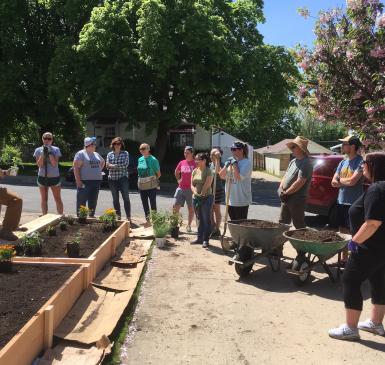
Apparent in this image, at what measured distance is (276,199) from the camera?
19375 mm

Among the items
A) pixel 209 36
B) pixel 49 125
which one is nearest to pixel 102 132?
pixel 49 125

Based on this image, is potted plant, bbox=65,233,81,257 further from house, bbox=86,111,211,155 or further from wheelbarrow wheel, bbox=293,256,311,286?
house, bbox=86,111,211,155

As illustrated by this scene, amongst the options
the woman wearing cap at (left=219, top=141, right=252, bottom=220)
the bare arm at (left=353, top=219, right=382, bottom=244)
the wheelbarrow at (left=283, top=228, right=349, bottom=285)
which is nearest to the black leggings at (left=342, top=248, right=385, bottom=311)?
the bare arm at (left=353, top=219, right=382, bottom=244)

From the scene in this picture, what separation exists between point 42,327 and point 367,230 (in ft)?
9.53

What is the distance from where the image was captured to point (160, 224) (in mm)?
8523

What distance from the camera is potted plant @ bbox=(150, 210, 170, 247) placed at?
834cm

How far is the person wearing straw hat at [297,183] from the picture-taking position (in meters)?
7.09

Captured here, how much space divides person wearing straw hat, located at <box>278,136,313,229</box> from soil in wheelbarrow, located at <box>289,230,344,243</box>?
776 mm

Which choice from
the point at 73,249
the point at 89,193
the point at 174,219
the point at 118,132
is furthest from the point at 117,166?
the point at 118,132

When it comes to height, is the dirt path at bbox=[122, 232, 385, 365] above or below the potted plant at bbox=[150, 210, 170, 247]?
below

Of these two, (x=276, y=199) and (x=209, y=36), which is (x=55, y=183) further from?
(x=209, y=36)

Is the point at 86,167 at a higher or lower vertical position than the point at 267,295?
higher

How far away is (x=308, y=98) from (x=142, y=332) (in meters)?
4.05

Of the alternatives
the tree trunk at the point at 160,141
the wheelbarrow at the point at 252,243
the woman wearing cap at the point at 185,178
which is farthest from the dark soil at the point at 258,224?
the tree trunk at the point at 160,141
